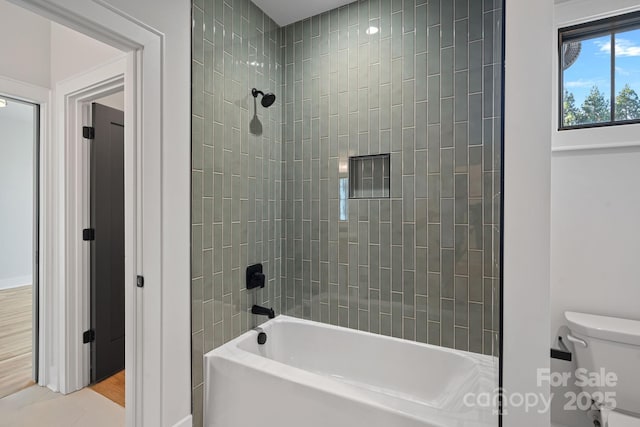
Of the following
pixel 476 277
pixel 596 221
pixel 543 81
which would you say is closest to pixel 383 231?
pixel 476 277

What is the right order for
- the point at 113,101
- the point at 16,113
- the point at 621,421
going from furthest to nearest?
the point at 16,113, the point at 113,101, the point at 621,421

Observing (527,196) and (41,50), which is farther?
(41,50)

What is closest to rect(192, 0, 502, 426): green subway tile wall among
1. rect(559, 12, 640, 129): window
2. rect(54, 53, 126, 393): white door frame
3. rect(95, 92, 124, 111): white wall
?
rect(559, 12, 640, 129): window

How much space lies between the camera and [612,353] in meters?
1.49

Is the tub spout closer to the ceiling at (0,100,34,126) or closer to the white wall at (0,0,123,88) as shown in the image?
the white wall at (0,0,123,88)

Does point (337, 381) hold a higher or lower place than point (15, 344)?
higher

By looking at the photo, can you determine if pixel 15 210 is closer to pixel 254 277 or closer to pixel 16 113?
pixel 16 113

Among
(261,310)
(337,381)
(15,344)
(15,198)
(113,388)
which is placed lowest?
(113,388)

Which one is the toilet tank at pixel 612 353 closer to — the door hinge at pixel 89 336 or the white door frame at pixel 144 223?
the white door frame at pixel 144 223

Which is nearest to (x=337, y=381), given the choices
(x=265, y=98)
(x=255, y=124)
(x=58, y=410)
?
(x=255, y=124)

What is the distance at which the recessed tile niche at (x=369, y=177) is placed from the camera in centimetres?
195

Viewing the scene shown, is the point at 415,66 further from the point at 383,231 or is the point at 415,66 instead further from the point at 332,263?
the point at 332,263

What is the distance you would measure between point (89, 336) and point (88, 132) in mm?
1515

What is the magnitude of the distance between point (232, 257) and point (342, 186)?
0.88 metres
